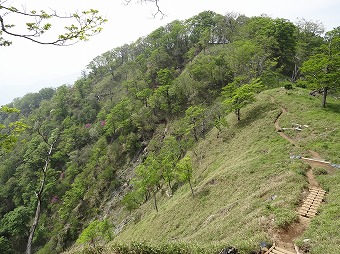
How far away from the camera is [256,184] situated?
65.5ft

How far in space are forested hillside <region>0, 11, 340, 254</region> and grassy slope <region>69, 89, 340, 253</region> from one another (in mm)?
129

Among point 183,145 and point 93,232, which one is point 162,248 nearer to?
point 93,232

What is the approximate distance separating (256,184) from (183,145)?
24794mm

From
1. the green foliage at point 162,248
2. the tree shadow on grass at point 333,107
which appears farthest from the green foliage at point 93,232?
the tree shadow on grass at point 333,107

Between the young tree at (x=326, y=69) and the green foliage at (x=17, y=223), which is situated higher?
the young tree at (x=326, y=69)

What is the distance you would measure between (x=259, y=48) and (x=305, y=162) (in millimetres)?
29480

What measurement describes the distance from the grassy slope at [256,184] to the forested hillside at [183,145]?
13cm

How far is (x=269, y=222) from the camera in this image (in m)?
13.1

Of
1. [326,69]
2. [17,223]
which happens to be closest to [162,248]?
[326,69]

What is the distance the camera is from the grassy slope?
12.8 metres

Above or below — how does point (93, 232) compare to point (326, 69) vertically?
below

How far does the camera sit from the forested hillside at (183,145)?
16875mm

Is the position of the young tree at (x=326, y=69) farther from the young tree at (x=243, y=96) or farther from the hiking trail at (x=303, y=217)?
the hiking trail at (x=303, y=217)

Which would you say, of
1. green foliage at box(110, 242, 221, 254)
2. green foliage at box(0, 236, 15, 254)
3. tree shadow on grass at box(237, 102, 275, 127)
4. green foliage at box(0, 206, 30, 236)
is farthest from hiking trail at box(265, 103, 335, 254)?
green foliage at box(0, 206, 30, 236)
